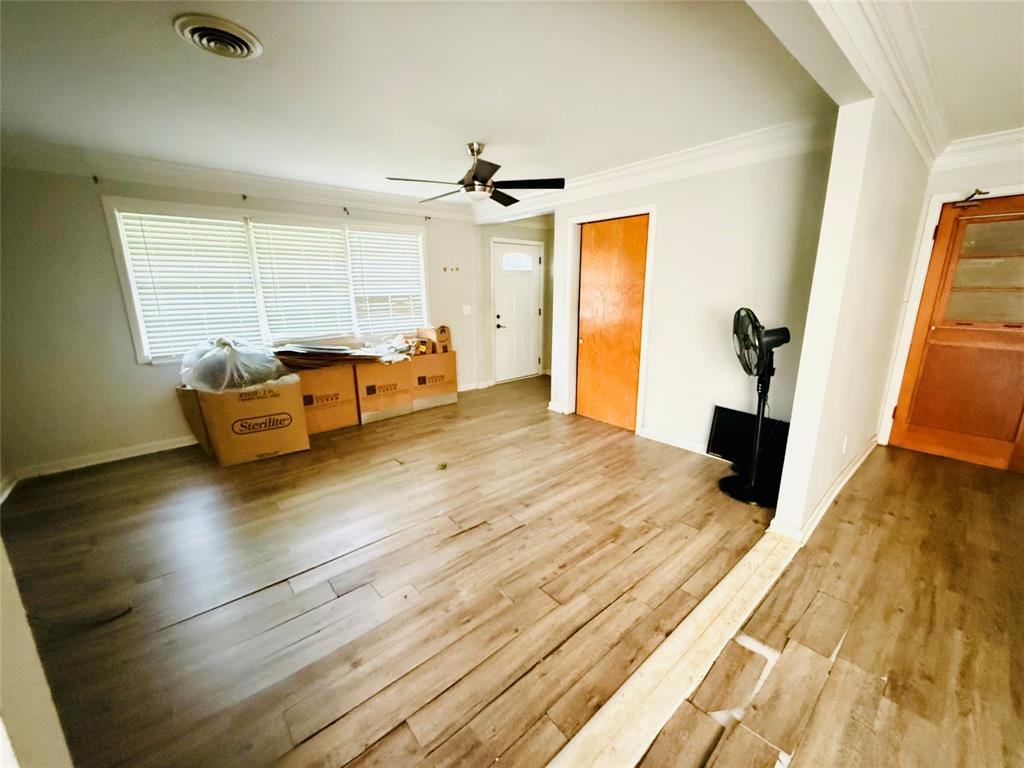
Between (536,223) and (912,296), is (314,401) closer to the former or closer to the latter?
(536,223)

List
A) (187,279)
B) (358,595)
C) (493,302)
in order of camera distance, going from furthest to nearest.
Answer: (493,302) < (187,279) < (358,595)

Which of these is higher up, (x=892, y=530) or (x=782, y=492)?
(x=782, y=492)

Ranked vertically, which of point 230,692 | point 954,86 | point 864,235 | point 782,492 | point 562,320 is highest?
point 954,86

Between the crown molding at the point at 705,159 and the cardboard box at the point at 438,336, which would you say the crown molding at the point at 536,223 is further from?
the cardboard box at the point at 438,336

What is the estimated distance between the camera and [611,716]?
139cm

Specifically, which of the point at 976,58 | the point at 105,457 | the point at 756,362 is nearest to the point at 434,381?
the point at 105,457

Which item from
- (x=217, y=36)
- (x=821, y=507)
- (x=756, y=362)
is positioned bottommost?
(x=821, y=507)

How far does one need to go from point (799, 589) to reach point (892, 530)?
0.97 meters

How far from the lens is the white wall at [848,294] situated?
189cm

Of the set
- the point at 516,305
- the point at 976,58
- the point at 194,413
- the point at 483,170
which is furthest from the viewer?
the point at 516,305

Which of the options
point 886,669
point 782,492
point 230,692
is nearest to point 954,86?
point 782,492

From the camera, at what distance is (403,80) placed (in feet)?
6.72

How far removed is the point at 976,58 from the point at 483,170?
2.53 meters

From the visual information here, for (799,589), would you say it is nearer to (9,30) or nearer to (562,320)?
(562,320)
